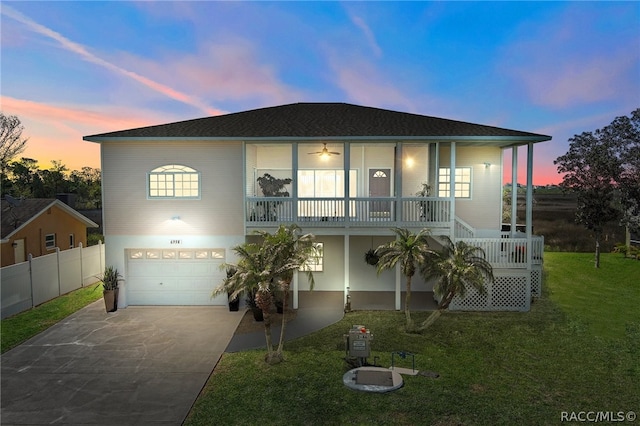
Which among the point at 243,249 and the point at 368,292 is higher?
the point at 243,249

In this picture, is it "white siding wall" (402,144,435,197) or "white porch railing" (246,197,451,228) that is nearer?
"white porch railing" (246,197,451,228)

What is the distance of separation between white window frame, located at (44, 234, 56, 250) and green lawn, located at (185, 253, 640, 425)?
14913 mm

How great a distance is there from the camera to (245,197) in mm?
12953

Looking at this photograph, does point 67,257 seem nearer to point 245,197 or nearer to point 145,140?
point 145,140

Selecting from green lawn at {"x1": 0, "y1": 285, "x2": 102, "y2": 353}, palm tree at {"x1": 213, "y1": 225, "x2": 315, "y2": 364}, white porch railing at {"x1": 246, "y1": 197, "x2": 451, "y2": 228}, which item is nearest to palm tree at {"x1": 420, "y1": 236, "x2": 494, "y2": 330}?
white porch railing at {"x1": 246, "y1": 197, "x2": 451, "y2": 228}

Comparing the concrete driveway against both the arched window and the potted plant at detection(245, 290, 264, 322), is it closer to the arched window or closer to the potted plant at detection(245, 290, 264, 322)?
the potted plant at detection(245, 290, 264, 322)

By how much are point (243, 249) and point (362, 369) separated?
3889mm

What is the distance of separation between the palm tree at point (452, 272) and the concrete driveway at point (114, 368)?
6137mm

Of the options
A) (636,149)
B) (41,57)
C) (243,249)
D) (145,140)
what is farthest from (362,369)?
(41,57)

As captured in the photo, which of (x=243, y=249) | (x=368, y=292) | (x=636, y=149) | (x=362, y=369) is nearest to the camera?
(x=362, y=369)

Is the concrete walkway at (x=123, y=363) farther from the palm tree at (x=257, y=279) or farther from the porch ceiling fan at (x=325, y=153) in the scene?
the porch ceiling fan at (x=325, y=153)

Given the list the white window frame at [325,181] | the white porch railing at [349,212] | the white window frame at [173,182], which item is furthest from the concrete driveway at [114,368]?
the white window frame at [325,181]

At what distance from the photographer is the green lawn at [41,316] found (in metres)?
10.3

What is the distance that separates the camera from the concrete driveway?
6.57 m
